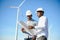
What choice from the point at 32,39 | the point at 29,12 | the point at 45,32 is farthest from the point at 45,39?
the point at 29,12

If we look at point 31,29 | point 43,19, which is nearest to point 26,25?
point 31,29

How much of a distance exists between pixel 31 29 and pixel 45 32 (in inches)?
8.8

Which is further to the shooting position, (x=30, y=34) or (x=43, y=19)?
(x=30, y=34)

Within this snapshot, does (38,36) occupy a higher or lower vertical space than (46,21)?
lower

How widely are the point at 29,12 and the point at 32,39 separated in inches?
15.4

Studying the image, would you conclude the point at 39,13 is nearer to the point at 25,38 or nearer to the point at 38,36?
the point at 38,36

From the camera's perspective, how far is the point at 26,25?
2963mm

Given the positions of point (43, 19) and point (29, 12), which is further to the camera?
point (29, 12)

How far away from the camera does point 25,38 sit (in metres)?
3.23

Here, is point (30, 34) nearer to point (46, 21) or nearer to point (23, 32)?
point (23, 32)

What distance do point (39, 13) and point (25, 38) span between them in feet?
1.74

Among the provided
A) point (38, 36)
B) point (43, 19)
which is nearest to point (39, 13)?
point (43, 19)

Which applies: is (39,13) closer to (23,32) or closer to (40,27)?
(40,27)

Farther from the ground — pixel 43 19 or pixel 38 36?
pixel 43 19
